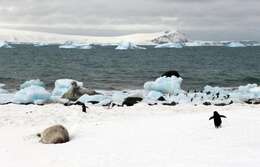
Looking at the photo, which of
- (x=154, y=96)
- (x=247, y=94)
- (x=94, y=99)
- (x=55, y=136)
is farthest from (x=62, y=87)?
(x=55, y=136)

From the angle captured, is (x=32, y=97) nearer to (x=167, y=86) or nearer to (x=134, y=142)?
(x=167, y=86)

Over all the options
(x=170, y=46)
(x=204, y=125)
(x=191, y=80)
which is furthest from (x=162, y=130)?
(x=170, y=46)

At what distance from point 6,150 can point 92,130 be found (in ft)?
9.50

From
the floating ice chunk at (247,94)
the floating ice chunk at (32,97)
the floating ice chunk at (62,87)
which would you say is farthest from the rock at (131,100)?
the floating ice chunk at (247,94)

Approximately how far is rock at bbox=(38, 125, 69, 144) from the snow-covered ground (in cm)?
23

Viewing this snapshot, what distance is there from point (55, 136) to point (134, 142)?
202cm

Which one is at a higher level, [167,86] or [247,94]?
[167,86]

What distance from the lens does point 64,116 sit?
16922mm

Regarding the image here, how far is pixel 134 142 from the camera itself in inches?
468

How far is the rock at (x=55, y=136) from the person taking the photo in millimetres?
12383

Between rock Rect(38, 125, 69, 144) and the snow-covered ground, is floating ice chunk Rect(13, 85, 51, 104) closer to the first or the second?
the snow-covered ground

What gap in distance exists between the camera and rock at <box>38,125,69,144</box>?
1238cm

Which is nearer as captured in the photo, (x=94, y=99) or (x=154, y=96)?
(x=94, y=99)

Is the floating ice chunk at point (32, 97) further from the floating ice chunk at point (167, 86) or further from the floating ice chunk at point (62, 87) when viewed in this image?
the floating ice chunk at point (167, 86)
